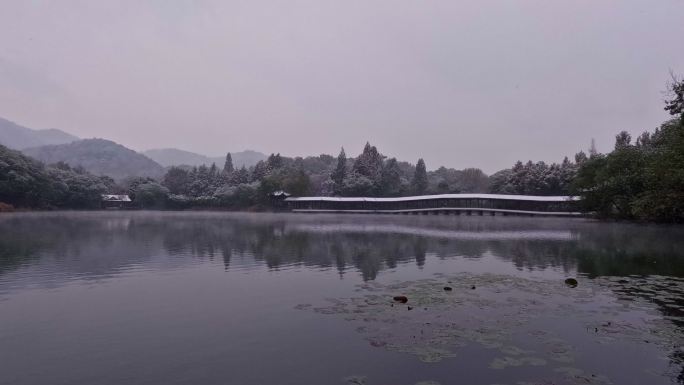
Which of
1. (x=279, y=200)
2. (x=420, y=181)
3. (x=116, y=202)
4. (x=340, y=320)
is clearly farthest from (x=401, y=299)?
(x=116, y=202)

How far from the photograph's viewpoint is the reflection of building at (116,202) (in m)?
94.1

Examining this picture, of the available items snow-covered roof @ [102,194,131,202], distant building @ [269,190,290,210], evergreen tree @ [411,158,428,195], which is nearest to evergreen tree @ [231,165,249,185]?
distant building @ [269,190,290,210]

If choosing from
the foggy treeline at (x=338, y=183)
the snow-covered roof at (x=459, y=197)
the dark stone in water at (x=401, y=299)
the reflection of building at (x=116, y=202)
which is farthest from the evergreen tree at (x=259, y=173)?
the dark stone in water at (x=401, y=299)

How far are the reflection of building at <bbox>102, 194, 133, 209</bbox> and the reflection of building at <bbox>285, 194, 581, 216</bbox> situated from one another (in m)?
36.5

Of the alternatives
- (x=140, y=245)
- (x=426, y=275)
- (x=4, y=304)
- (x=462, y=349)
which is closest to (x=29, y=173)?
(x=140, y=245)

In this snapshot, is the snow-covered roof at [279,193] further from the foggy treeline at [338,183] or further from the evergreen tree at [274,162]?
the evergreen tree at [274,162]

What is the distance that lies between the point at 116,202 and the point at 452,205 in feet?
231

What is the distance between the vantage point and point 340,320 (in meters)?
10.8

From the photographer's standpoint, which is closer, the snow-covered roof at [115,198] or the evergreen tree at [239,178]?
the snow-covered roof at [115,198]

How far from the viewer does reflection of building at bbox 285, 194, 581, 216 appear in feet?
223

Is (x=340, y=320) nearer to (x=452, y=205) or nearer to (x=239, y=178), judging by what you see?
(x=452, y=205)

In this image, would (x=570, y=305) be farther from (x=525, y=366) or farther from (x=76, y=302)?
(x=76, y=302)

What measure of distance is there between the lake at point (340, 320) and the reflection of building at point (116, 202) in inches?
3176

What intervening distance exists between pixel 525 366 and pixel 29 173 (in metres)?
83.3
